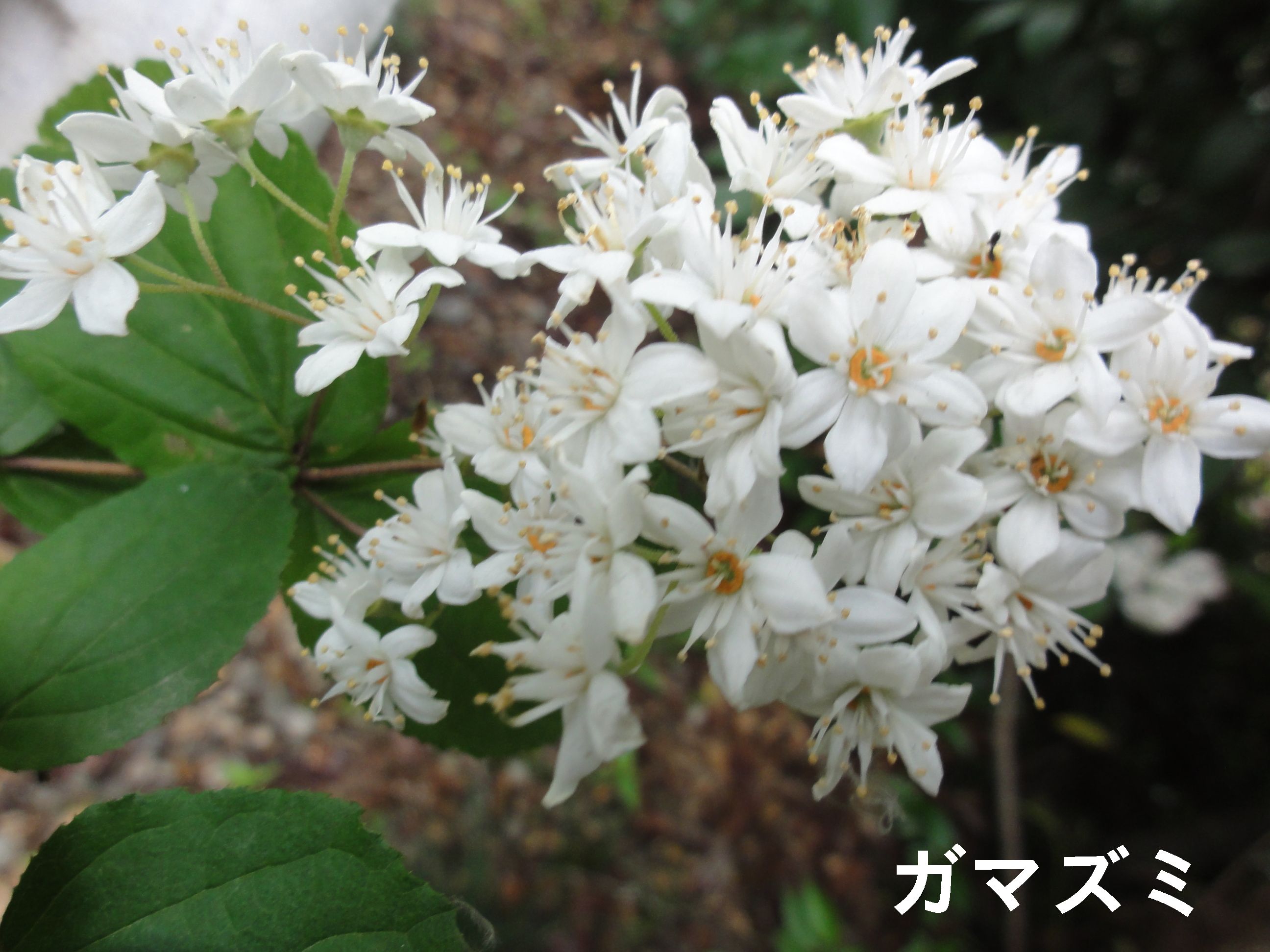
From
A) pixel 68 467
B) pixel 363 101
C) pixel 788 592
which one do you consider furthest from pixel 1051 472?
pixel 68 467

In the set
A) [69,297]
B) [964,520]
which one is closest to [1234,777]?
[964,520]

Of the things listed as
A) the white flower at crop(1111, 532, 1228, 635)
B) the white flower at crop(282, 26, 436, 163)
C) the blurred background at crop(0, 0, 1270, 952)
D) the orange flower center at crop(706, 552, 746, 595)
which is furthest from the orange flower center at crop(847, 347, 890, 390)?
the white flower at crop(1111, 532, 1228, 635)

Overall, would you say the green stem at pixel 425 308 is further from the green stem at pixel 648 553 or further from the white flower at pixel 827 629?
the white flower at pixel 827 629

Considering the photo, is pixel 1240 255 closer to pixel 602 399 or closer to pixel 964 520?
pixel 964 520

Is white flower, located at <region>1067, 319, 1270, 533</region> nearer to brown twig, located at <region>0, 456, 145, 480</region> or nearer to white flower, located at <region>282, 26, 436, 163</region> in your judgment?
white flower, located at <region>282, 26, 436, 163</region>

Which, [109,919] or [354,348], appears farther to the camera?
[354,348]

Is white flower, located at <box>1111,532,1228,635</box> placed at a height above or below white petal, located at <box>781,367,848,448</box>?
below

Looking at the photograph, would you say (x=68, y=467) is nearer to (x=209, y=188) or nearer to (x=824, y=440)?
(x=209, y=188)
